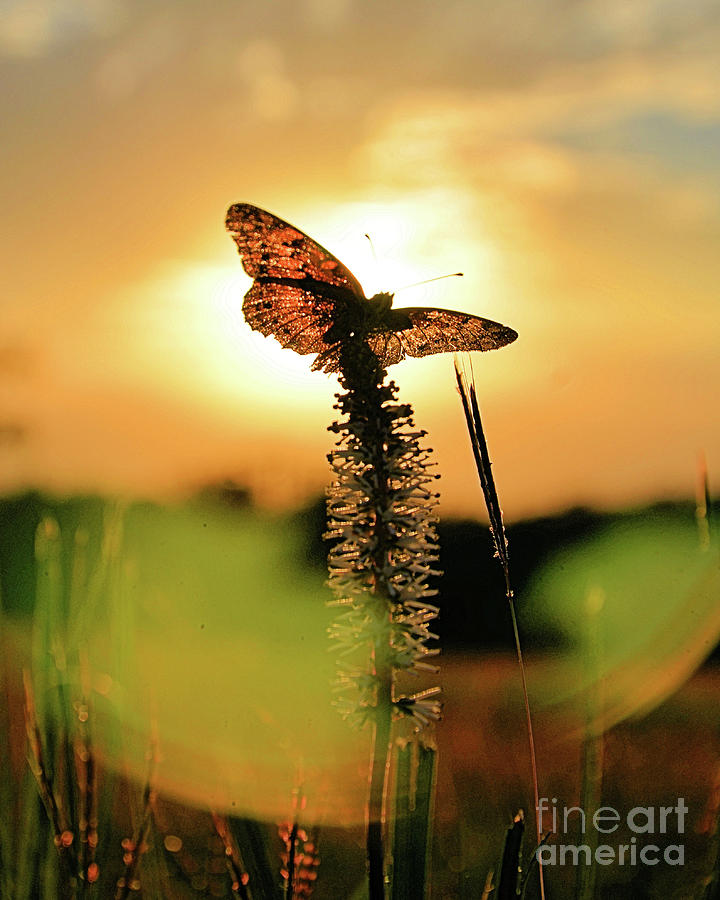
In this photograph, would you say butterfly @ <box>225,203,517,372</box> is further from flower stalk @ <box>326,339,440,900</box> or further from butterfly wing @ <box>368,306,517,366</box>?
flower stalk @ <box>326,339,440,900</box>

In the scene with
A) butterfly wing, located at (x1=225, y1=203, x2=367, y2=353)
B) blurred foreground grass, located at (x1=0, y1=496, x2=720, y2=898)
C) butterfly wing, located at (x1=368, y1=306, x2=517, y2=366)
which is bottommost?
blurred foreground grass, located at (x1=0, y1=496, x2=720, y2=898)

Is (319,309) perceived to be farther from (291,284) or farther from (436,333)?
(436,333)

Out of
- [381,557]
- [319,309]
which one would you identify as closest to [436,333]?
[319,309]

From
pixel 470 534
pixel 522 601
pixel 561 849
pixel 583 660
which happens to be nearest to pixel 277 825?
pixel 561 849

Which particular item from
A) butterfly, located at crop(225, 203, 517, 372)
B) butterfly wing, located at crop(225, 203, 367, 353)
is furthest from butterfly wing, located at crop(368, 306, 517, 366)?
butterfly wing, located at crop(225, 203, 367, 353)

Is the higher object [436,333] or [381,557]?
[436,333]

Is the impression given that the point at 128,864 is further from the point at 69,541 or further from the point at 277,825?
the point at 69,541

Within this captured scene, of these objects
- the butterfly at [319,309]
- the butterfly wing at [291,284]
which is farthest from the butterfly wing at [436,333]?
the butterfly wing at [291,284]
